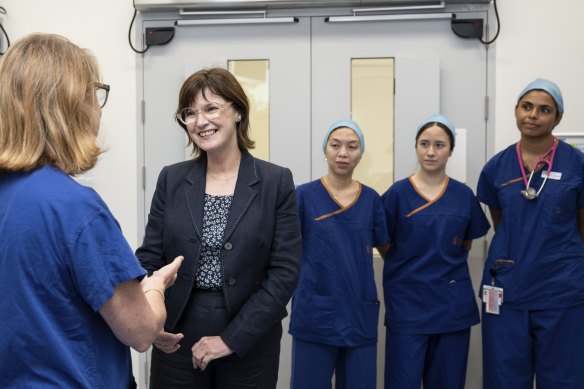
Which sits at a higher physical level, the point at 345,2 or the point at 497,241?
the point at 345,2

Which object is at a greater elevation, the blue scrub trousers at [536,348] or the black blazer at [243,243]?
the black blazer at [243,243]

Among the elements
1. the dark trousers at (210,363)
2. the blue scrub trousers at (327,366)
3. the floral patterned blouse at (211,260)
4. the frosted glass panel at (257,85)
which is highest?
the frosted glass panel at (257,85)

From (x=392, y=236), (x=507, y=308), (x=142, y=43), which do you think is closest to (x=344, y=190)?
(x=392, y=236)

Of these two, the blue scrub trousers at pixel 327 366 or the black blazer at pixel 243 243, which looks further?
the blue scrub trousers at pixel 327 366

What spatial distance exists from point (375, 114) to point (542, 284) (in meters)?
1.06

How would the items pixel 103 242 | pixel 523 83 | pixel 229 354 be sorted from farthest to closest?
1. pixel 523 83
2. pixel 229 354
3. pixel 103 242

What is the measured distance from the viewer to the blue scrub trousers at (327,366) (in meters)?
2.14

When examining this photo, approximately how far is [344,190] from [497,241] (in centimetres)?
63

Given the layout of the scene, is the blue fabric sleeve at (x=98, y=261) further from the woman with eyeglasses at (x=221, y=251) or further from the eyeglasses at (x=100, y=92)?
the woman with eyeglasses at (x=221, y=251)

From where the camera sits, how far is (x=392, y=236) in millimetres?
2320

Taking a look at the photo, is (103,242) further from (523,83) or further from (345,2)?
(523,83)

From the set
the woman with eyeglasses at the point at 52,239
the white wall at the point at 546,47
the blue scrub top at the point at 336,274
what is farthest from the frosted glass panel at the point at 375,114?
the woman with eyeglasses at the point at 52,239

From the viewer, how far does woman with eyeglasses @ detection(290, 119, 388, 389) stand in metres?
2.13

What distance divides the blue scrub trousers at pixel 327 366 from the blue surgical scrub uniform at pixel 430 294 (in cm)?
15
